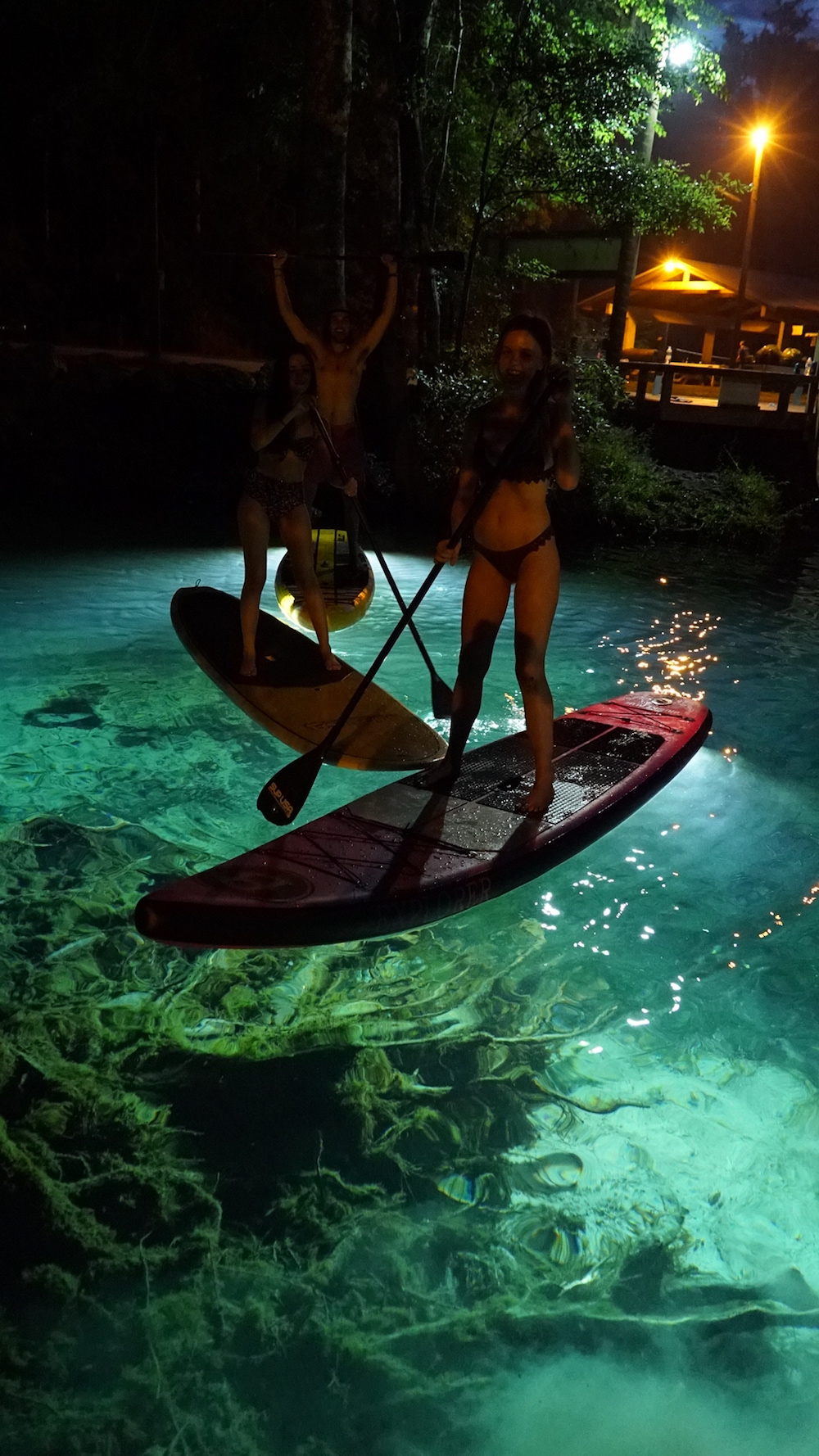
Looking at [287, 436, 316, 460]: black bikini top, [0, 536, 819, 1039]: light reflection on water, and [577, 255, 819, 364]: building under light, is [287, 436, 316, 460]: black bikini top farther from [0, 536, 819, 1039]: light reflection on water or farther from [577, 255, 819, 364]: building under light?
[577, 255, 819, 364]: building under light

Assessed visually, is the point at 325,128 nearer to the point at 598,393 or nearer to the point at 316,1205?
the point at 598,393

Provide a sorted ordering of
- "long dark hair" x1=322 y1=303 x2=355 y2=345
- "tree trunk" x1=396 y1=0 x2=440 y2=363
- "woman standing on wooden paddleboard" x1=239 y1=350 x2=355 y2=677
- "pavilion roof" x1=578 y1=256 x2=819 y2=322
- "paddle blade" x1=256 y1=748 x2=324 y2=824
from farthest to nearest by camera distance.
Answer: "pavilion roof" x1=578 y1=256 x2=819 y2=322 → "tree trunk" x1=396 y1=0 x2=440 y2=363 → "long dark hair" x1=322 y1=303 x2=355 y2=345 → "woman standing on wooden paddleboard" x1=239 y1=350 x2=355 y2=677 → "paddle blade" x1=256 y1=748 x2=324 y2=824

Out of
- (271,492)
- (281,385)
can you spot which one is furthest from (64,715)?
(281,385)

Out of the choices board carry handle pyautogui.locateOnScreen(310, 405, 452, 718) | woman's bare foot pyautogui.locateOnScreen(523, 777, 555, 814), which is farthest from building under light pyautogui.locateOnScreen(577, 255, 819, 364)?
woman's bare foot pyautogui.locateOnScreen(523, 777, 555, 814)

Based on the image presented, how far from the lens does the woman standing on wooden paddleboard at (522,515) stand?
438 centimetres

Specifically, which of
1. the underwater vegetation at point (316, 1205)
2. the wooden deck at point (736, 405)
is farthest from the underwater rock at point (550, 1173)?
the wooden deck at point (736, 405)

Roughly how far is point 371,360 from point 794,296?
14.7 metres

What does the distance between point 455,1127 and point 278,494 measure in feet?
12.4

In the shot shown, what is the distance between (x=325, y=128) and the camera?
1094 cm

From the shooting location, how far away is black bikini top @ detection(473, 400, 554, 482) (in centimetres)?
449

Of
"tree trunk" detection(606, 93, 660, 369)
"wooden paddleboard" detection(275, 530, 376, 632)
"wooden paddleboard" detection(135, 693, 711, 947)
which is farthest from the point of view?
"tree trunk" detection(606, 93, 660, 369)

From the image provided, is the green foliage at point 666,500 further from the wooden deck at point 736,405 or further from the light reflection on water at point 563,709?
the light reflection on water at point 563,709

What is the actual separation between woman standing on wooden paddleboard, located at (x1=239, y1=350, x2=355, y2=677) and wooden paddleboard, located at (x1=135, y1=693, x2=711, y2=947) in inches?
65.2

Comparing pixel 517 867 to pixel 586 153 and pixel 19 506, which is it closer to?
pixel 19 506
